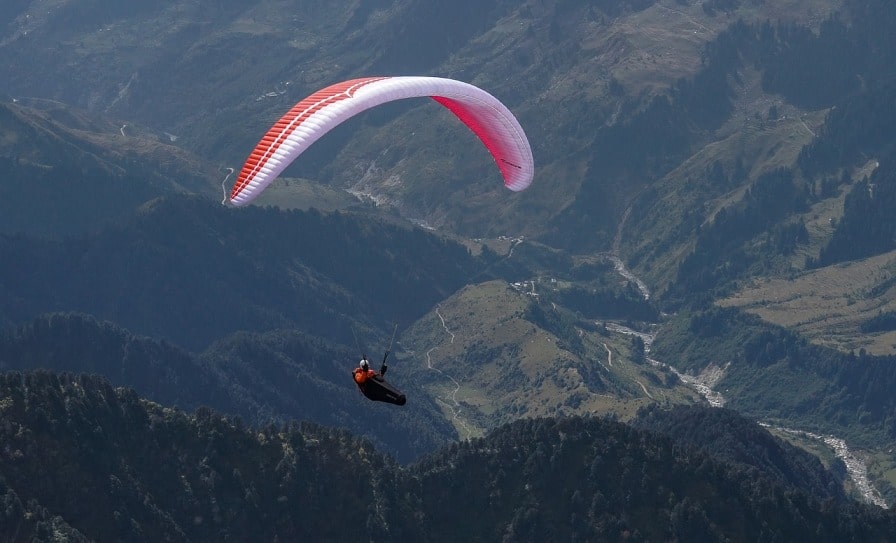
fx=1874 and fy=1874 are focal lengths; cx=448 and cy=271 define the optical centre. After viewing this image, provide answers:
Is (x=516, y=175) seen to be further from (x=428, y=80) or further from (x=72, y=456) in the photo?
(x=72, y=456)

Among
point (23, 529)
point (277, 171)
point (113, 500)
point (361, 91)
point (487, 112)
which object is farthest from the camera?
point (113, 500)

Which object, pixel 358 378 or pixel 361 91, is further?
pixel 361 91

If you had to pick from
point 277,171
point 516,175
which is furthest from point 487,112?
point 277,171

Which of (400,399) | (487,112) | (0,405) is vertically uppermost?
(487,112)

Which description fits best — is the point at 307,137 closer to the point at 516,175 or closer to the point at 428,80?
the point at 428,80

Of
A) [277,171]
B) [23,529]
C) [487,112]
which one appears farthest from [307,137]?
[23,529]

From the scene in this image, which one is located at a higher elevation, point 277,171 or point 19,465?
point 277,171

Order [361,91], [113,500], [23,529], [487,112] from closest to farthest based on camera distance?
[361,91]
[487,112]
[23,529]
[113,500]
